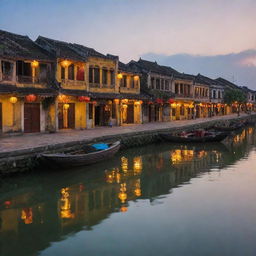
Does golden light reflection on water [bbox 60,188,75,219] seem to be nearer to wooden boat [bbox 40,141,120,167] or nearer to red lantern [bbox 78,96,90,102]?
wooden boat [bbox 40,141,120,167]

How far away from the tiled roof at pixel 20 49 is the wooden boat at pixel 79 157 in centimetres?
858

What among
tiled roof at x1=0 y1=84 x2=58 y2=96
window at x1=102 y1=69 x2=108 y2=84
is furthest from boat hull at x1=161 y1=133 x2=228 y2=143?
tiled roof at x1=0 y1=84 x2=58 y2=96

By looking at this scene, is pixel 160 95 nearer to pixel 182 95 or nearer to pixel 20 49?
pixel 182 95

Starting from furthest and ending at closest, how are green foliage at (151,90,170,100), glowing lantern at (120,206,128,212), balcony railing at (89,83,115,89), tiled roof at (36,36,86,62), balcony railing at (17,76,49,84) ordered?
green foliage at (151,90,170,100), balcony railing at (89,83,115,89), tiled roof at (36,36,86,62), balcony railing at (17,76,49,84), glowing lantern at (120,206,128,212)

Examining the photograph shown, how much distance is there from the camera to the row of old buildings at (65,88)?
763 inches

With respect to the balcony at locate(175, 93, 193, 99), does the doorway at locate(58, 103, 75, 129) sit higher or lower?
lower

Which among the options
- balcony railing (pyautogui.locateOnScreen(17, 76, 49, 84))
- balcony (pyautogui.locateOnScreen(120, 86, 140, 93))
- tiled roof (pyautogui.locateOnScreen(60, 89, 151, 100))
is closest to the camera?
balcony railing (pyautogui.locateOnScreen(17, 76, 49, 84))

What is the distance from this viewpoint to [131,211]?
9203 millimetres

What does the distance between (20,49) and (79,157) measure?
35.5 ft

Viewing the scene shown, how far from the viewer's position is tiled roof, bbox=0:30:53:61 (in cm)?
1880

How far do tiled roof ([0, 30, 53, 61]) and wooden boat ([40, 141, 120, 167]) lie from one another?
8584 mm

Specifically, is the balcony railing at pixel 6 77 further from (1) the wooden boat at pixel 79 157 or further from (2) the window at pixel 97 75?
(2) the window at pixel 97 75

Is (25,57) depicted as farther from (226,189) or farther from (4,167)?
(226,189)

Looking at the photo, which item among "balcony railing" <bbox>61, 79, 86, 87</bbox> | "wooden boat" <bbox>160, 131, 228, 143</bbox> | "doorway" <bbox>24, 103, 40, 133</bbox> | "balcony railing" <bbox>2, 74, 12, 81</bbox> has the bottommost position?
"wooden boat" <bbox>160, 131, 228, 143</bbox>
